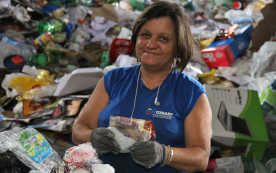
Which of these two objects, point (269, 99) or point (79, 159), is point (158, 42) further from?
point (269, 99)

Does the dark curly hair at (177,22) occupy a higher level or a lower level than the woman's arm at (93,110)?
higher

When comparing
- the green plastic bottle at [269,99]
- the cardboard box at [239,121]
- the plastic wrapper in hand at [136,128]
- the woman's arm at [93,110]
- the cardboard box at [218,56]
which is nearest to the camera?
the plastic wrapper in hand at [136,128]

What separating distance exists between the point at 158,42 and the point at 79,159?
589mm

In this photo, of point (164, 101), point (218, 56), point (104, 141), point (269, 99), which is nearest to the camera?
point (104, 141)

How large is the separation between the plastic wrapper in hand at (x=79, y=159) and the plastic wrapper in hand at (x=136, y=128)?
156 mm

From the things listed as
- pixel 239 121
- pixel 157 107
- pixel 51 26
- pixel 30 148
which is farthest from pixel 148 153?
pixel 51 26

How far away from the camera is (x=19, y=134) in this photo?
1349 millimetres

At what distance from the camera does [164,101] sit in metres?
1.07

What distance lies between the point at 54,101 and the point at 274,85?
189 cm

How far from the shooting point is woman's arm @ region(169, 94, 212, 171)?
98 centimetres

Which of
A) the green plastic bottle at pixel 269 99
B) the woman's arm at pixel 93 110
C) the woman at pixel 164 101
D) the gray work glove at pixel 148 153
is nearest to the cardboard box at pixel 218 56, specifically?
the green plastic bottle at pixel 269 99

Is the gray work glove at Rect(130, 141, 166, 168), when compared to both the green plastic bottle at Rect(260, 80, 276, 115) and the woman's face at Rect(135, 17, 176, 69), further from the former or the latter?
the green plastic bottle at Rect(260, 80, 276, 115)

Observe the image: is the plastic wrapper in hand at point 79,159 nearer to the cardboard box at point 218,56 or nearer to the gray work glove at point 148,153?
the gray work glove at point 148,153

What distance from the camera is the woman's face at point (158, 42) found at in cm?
104
